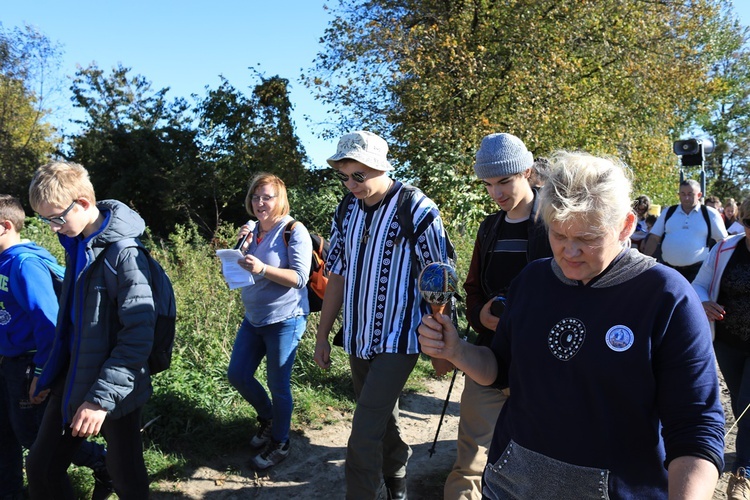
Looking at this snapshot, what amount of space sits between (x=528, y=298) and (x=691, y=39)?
18460 millimetres

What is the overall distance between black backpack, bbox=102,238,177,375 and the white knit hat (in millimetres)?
1638

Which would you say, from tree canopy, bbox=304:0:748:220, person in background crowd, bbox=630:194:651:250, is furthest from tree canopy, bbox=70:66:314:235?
person in background crowd, bbox=630:194:651:250

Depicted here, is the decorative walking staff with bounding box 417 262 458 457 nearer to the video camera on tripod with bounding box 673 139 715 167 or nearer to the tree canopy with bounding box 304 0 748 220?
the tree canopy with bounding box 304 0 748 220

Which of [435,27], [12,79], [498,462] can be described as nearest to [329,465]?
[498,462]

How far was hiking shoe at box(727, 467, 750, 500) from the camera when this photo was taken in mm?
3455

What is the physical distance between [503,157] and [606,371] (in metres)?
1.50

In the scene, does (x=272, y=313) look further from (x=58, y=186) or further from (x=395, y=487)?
(x=58, y=186)

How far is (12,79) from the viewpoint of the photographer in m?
24.5

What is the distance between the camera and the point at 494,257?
320cm

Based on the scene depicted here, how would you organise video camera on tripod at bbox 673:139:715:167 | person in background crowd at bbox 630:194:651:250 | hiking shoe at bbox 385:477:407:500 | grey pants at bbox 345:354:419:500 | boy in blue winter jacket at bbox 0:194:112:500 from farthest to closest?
1. video camera on tripod at bbox 673:139:715:167
2. person in background crowd at bbox 630:194:651:250
3. hiking shoe at bbox 385:477:407:500
4. boy in blue winter jacket at bbox 0:194:112:500
5. grey pants at bbox 345:354:419:500

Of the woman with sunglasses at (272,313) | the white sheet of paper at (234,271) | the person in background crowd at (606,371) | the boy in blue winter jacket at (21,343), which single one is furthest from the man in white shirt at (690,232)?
the boy in blue winter jacket at (21,343)

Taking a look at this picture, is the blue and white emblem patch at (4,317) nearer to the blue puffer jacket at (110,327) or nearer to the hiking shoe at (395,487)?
the blue puffer jacket at (110,327)

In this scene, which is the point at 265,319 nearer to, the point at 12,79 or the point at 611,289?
the point at 611,289

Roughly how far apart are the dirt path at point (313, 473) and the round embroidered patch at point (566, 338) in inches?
100
